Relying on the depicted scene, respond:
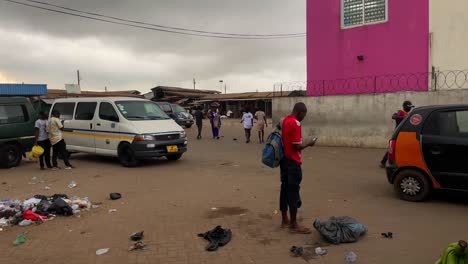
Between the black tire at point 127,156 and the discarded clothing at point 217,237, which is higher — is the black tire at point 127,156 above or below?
above

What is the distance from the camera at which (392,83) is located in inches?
605

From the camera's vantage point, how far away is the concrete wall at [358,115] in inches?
525

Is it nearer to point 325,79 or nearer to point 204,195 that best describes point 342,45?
point 325,79

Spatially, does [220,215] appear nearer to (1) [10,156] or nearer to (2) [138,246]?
(2) [138,246]

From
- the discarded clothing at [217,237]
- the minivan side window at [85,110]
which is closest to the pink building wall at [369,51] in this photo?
the minivan side window at [85,110]

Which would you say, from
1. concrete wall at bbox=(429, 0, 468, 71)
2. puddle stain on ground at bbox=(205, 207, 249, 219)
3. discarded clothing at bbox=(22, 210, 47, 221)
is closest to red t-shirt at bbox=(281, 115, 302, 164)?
puddle stain on ground at bbox=(205, 207, 249, 219)

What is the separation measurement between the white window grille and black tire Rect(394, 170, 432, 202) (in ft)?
32.2

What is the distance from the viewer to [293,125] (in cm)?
533

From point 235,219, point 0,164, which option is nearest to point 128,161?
point 0,164

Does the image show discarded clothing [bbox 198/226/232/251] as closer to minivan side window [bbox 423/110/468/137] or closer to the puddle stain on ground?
the puddle stain on ground

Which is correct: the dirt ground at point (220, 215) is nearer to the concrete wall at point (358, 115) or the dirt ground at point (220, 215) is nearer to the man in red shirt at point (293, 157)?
the man in red shirt at point (293, 157)

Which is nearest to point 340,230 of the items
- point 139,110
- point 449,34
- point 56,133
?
point 139,110

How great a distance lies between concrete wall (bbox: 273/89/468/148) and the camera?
13.3 meters

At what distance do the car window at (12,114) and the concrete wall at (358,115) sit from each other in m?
9.10
